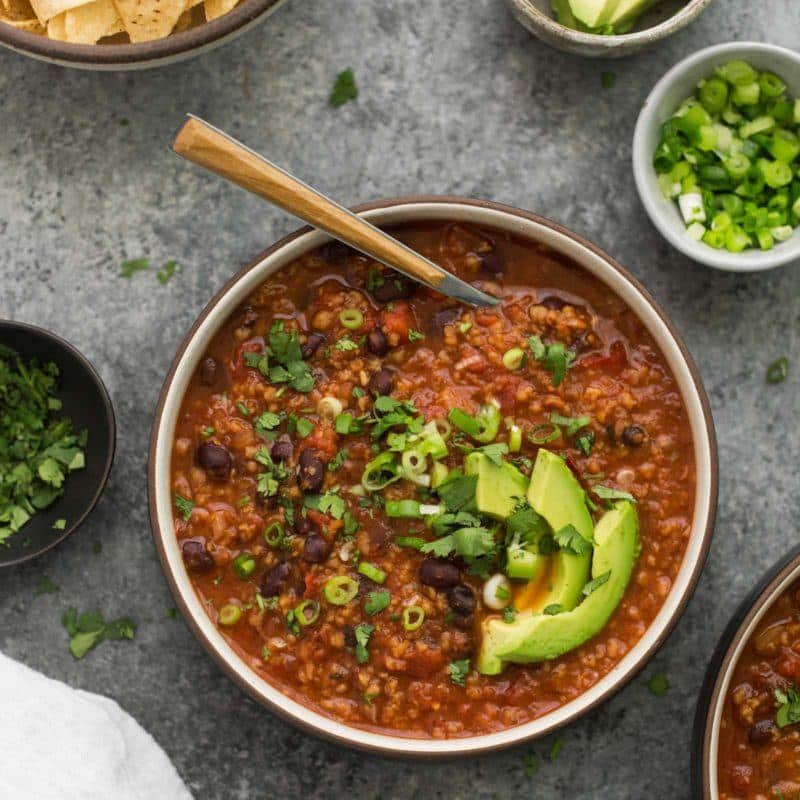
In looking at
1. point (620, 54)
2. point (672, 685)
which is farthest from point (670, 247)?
point (672, 685)

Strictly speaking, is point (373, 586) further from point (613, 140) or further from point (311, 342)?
point (613, 140)

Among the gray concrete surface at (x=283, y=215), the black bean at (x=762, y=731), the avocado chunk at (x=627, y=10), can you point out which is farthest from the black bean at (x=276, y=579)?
the avocado chunk at (x=627, y=10)

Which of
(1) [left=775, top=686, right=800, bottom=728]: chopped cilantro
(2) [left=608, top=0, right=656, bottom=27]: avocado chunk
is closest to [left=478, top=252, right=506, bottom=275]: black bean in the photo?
(2) [left=608, top=0, right=656, bottom=27]: avocado chunk

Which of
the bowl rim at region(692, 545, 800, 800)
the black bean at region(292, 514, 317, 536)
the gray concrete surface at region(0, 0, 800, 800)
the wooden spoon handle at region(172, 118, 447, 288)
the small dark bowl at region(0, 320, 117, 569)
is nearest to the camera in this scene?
the wooden spoon handle at region(172, 118, 447, 288)

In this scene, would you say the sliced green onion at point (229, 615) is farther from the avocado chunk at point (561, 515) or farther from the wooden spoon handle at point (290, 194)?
the wooden spoon handle at point (290, 194)

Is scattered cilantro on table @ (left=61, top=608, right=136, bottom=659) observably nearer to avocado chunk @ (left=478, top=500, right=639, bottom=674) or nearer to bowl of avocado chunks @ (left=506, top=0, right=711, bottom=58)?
avocado chunk @ (left=478, top=500, right=639, bottom=674)

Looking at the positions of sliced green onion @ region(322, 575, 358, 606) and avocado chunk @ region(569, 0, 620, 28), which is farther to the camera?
avocado chunk @ region(569, 0, 620, 28)

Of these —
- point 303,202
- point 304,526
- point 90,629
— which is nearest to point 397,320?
point 303,202
